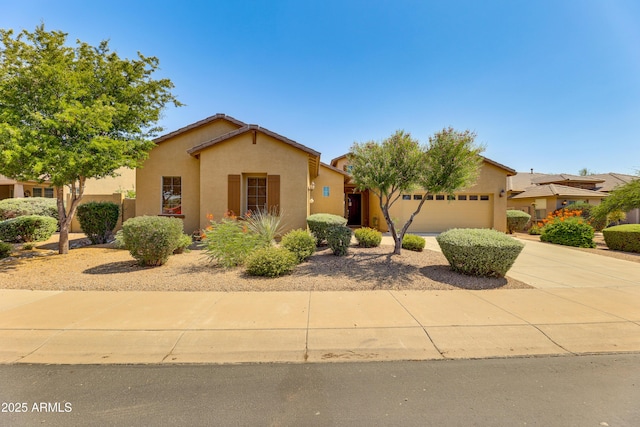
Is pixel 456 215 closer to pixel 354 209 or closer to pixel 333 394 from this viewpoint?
pixel 354 209

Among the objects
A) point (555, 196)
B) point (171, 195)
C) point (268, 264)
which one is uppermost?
point (555, 196)

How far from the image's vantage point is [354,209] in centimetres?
2112

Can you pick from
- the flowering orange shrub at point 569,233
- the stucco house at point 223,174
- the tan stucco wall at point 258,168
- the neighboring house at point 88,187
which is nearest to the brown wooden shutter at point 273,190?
the stucco house at point 223,174

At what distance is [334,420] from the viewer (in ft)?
7.42

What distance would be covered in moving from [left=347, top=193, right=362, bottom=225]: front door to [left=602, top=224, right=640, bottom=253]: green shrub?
522 inches

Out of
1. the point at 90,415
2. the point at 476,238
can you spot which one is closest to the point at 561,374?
the point at 476,238

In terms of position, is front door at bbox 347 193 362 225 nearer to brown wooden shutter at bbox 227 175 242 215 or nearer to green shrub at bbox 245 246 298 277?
brown wooden shutter at bbox 227 175 242 215

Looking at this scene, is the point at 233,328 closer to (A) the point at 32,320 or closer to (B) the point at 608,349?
(A) the point at 32,320

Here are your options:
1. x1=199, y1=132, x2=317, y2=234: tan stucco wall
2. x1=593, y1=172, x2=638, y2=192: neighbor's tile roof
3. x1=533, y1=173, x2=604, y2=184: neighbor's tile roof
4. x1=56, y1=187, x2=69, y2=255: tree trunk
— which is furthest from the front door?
x1=593, y1=172, x2=638, y2=192: neighbor's tile roof

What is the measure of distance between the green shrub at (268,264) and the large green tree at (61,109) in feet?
17.0

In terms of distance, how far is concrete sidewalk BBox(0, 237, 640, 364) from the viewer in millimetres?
3295

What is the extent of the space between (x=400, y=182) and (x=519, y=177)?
92.8 ft

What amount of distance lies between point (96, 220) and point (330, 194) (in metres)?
11.8

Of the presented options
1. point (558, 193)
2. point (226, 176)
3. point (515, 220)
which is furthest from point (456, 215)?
point (226, 176)
